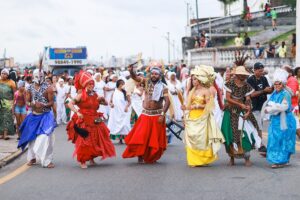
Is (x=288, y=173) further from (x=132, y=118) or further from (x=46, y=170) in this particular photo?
(x=132, y=118)

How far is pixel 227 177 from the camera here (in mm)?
12578

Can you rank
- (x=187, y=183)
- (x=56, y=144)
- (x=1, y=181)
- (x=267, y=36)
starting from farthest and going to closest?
(x=267, y=36) → (x=56, y=144) → (x=1, y=181) → (x=187, y=183)

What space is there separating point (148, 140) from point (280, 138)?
2.46m

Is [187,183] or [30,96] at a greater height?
[30,96]

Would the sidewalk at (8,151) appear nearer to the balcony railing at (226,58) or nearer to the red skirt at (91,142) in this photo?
the red skirt at (91,142)

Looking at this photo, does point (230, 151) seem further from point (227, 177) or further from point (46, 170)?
point (46, 170)

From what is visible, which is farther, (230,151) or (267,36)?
(267,36)

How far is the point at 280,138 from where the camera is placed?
13789 millimetres

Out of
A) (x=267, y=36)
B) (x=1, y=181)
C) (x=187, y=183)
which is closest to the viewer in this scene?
(x=187, y=183)

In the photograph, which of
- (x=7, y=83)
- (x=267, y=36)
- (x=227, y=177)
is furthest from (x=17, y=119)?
(x=267, y=36)

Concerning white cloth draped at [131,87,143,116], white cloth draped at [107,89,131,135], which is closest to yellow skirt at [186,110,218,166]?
white cloth draped at [107,89,131,135]

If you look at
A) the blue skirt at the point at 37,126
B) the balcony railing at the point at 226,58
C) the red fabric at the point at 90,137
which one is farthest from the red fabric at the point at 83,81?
the balcony railing at the point at 226,58

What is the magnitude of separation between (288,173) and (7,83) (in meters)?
9.12

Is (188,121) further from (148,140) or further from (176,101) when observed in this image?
(176,101)
